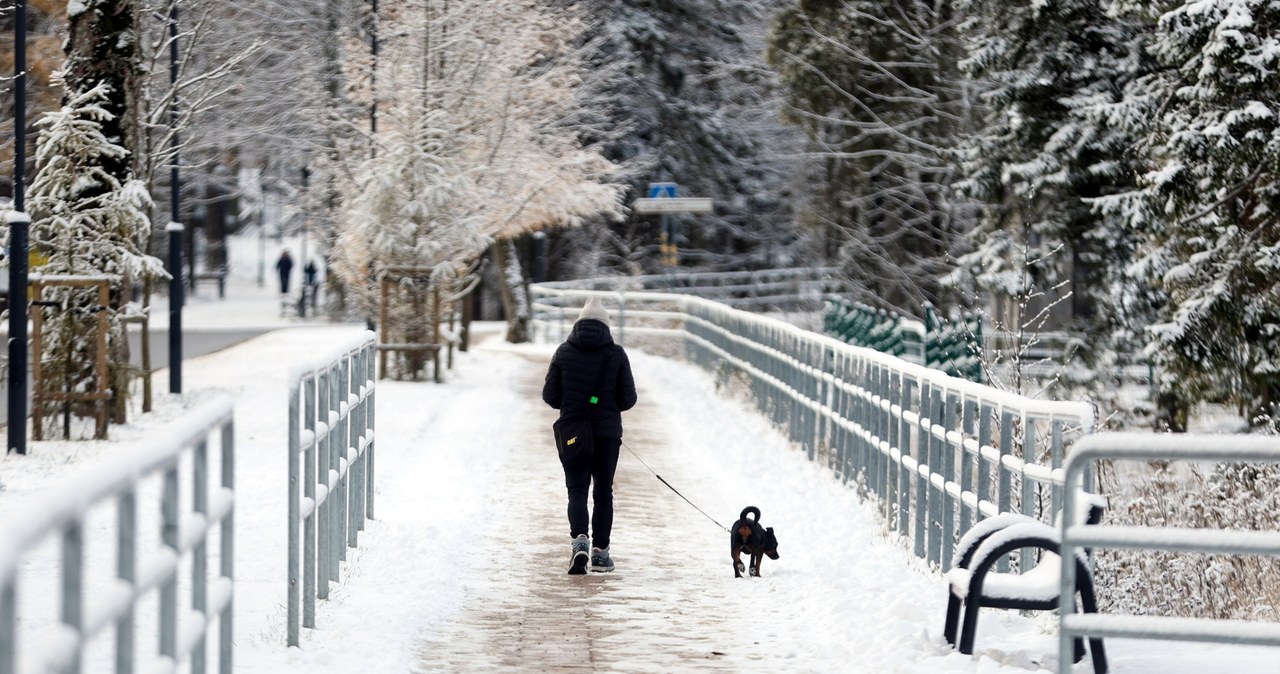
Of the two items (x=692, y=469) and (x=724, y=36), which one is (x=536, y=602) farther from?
(x=724, y=36)

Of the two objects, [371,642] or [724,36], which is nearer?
[371,642]

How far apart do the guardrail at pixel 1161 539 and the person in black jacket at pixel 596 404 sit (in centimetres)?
475

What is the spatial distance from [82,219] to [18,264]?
→ 103 inches

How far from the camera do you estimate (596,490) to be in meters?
10.5

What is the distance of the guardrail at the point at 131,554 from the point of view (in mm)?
3498

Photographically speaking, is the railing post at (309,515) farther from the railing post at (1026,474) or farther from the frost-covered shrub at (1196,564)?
the frost-covered shrub at (1196,564)

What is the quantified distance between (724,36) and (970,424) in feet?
132

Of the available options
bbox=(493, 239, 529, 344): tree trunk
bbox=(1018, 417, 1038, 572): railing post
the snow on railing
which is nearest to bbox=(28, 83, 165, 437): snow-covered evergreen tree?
the snow on railing

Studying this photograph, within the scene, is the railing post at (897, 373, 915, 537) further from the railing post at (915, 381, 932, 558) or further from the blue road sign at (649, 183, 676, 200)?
the blue road sign at (649, 183, 676, 200)

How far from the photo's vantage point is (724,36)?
1919 inches

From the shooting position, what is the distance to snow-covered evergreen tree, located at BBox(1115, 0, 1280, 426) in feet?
57.4

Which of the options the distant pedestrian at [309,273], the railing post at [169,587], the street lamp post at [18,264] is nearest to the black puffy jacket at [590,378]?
the railing post at [169,587]

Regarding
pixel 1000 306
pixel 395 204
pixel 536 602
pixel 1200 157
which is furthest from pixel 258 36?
pixel 536 602

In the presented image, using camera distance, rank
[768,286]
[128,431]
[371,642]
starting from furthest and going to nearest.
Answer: [768,286]
[128,431]
[371,642]
